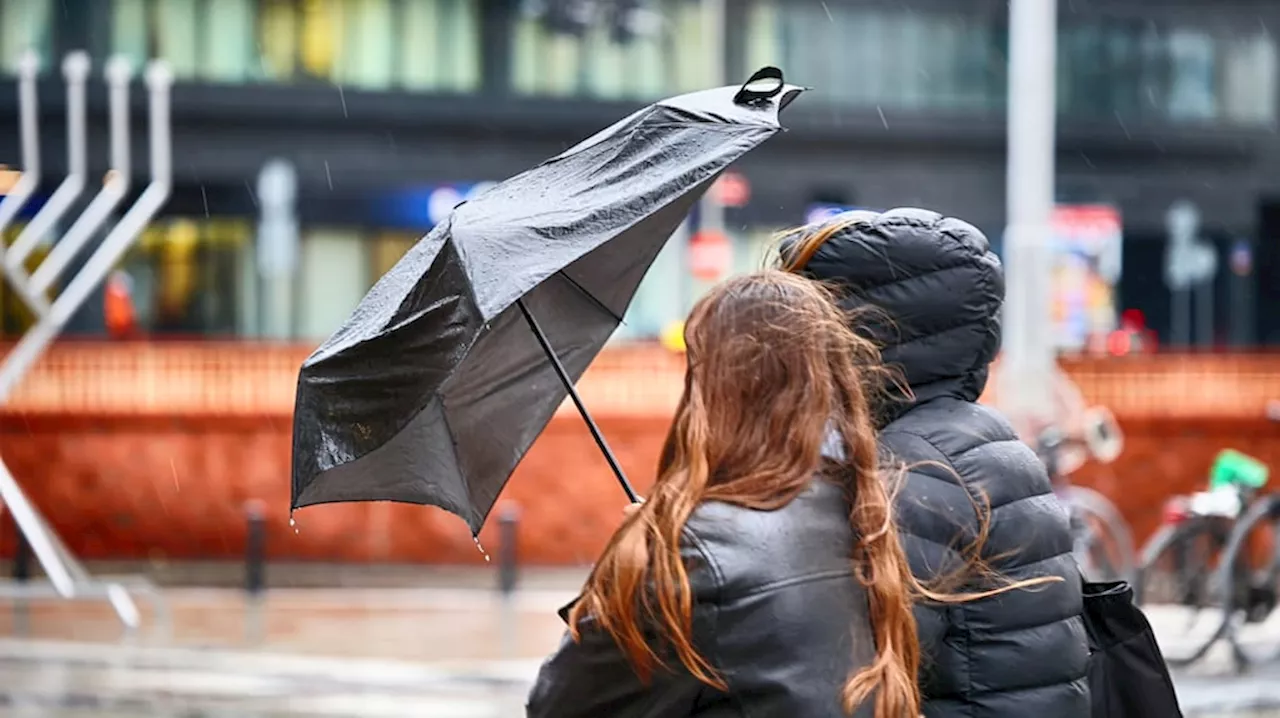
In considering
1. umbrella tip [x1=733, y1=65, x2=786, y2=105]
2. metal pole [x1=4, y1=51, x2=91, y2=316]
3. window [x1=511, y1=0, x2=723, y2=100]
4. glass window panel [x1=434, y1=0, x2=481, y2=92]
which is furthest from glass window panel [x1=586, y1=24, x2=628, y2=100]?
umbrella tip [x1=733, y1=65, x2=786, y2=105]

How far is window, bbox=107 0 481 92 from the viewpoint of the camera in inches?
1449

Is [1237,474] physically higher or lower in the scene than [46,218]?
lower

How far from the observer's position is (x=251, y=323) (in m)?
38.9

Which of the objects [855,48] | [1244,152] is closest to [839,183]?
[855,48]

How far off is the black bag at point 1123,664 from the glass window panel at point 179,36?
35551mm

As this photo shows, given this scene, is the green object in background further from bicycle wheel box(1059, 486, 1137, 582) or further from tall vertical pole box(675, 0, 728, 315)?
tall vertical pole box(675, 0, 728, 315)

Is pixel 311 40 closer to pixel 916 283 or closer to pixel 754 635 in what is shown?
pixel 916 283

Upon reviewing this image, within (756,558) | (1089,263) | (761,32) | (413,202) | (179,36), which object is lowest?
(1089,263)

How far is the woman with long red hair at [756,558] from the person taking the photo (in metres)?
2.44

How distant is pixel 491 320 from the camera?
2.81 metres

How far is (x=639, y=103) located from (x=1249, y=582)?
3102 cm

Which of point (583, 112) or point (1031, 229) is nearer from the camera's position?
point (1031, 229)

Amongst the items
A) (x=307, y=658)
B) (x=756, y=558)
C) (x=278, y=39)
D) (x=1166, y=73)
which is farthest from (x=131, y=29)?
(x=756, y=558)

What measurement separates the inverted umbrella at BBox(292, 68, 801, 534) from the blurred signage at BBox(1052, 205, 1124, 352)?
114ft
